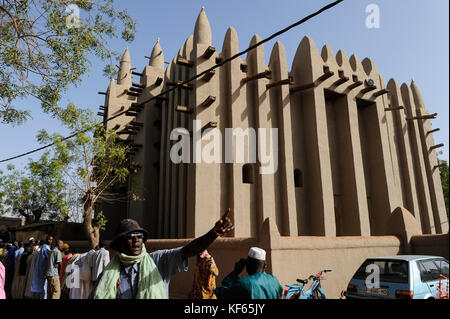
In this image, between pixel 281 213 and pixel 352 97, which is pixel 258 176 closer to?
pixel 281 213

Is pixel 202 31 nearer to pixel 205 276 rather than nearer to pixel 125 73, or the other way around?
pixel 125 73

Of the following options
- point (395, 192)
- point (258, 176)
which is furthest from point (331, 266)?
point (395, 192)

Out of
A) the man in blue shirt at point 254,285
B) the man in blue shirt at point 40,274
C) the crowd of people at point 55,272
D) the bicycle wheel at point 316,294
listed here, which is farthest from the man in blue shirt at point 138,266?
A: the man in blue shirt at point 40,274

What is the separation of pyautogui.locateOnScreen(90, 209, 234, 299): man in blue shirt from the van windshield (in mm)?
5671

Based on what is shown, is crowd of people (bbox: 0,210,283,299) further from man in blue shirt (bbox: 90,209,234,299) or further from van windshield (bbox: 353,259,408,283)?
van windshield (bbox: 353,259,408,283)

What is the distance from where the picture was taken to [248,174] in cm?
1541

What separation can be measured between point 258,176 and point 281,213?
2.08 m

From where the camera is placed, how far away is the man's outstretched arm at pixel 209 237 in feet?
9.07

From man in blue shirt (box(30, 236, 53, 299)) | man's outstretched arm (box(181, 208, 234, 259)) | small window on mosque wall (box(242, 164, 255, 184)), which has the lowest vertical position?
man in blue shirt (box(30, 236, 53, 299))

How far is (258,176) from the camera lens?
1481 centimetres

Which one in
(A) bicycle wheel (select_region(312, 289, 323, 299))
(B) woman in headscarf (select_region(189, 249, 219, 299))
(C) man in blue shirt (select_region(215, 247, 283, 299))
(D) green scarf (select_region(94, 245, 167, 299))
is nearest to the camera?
(D) green scarf (select_region(94, 245, 167, 299))

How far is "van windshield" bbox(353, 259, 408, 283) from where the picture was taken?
679 centimetres

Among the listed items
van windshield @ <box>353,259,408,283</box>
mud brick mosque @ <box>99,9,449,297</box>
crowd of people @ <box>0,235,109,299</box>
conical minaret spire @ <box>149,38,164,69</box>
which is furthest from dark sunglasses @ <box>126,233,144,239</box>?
conical minaret spire @ <box>149,38,164,69</box>
